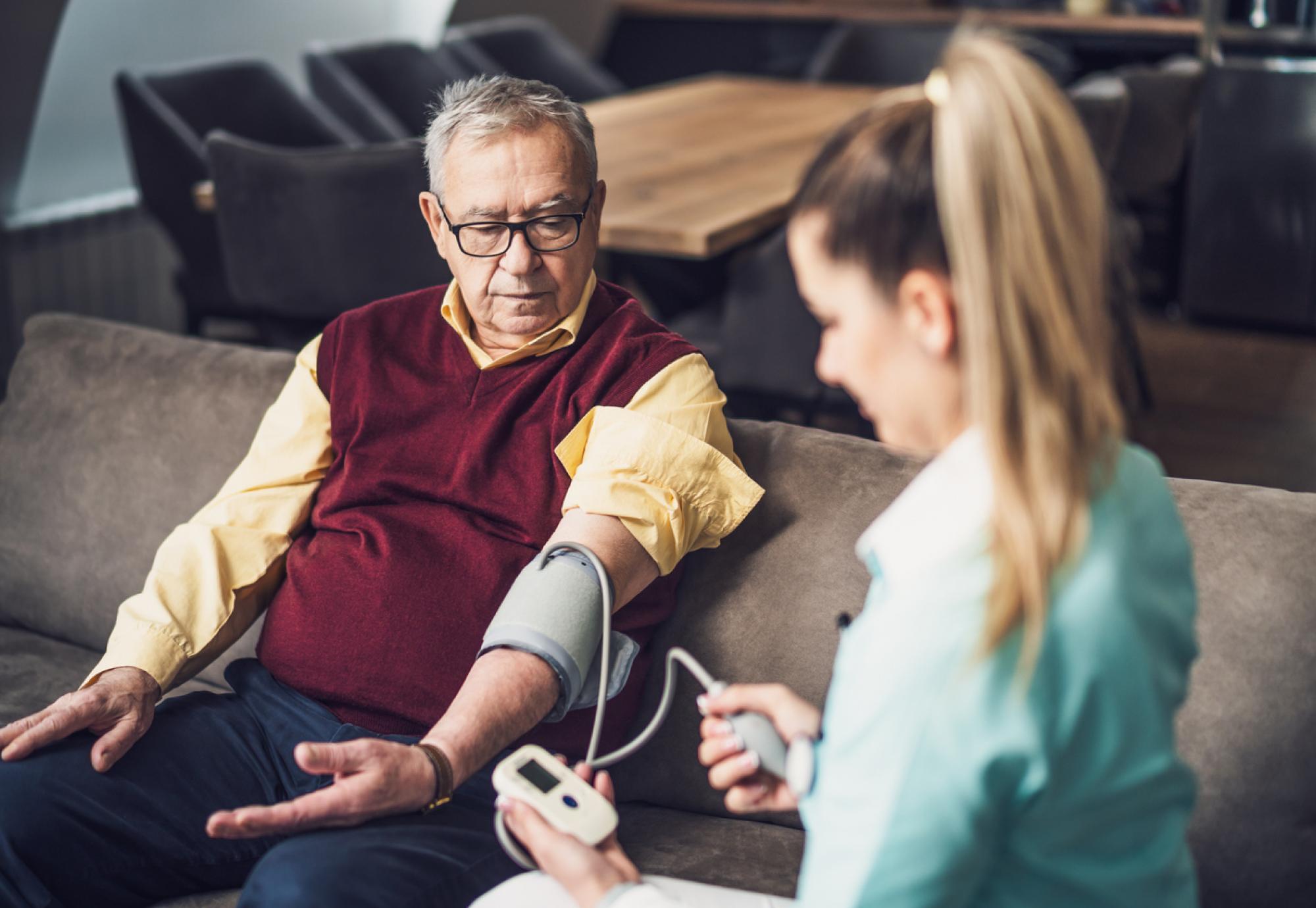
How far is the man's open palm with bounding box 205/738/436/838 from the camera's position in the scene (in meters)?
1.13

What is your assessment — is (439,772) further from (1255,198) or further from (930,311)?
(1255,198)

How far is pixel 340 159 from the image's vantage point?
2682 mm

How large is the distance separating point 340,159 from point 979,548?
2.21m

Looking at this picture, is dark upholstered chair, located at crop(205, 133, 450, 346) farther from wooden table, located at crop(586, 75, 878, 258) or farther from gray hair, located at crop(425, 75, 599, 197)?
gray hair, located at crop(425, 75, 599, 197)

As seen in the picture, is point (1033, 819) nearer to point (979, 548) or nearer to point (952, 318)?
point (979, 548)

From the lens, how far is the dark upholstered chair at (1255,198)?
4188mm

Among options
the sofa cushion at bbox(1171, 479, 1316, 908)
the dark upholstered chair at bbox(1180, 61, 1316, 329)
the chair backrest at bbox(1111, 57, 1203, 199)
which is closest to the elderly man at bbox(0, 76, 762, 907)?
the sofa cushion at bbox(1171, 479, 1316, 908)

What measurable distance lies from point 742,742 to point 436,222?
80 centimetres

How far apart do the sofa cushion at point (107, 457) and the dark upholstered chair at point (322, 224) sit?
0.90m

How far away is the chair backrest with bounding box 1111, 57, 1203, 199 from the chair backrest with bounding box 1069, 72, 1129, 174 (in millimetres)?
A: 410

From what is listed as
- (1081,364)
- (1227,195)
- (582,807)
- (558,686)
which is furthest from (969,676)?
(1227,195)

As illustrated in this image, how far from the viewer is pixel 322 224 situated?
275cm

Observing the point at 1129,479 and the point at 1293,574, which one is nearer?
the point at 1129,479

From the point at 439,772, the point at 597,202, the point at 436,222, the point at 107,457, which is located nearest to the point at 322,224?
the point at 107,457
